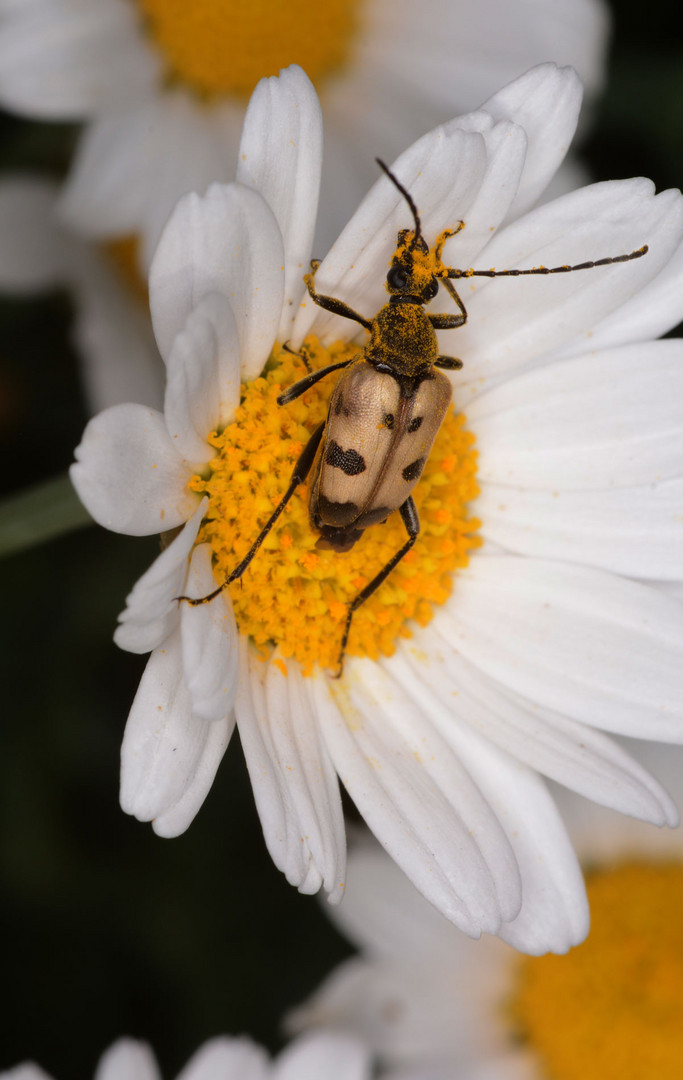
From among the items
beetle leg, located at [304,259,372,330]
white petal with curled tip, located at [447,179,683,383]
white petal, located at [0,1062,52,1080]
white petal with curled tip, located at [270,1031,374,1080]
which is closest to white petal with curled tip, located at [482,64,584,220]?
white petal with curled tip, located at [447,179,683,383]

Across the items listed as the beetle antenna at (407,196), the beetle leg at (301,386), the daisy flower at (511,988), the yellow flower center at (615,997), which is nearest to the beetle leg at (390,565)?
the beetle leg at (301,386)

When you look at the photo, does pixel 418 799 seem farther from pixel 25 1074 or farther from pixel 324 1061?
pixel 25 1074

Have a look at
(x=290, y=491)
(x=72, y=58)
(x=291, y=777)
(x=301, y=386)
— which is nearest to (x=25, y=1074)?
(x=291, y=777)

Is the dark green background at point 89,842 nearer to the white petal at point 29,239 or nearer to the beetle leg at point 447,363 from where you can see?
the white petal at point 29,239

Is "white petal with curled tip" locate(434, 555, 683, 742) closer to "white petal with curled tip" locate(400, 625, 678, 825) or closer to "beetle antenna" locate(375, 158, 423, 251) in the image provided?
"white petal with curled tip" locate(400, 625, 678, 825)

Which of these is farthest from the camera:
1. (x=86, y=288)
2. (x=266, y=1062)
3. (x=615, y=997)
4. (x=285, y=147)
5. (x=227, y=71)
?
(x=615, y=997)

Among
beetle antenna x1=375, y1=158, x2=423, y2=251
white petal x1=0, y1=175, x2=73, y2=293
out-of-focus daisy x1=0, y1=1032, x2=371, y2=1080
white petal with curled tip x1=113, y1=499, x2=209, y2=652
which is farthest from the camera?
white petal x1=0, y1=175, x2=73, y2=293
